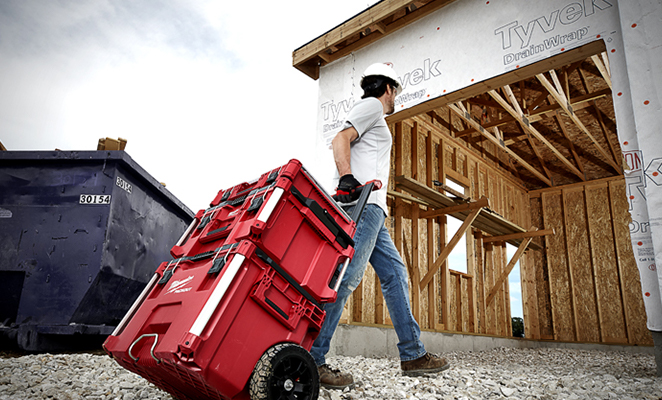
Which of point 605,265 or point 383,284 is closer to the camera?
point 383,284

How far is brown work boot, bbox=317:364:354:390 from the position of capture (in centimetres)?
215

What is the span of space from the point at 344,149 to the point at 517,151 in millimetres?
A: 9696

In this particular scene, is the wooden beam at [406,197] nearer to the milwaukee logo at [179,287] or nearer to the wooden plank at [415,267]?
the wooden plank at [415,267]

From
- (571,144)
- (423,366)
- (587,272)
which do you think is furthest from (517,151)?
(423,366)

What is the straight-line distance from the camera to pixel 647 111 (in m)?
2.84

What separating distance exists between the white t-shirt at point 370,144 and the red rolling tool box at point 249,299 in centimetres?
53

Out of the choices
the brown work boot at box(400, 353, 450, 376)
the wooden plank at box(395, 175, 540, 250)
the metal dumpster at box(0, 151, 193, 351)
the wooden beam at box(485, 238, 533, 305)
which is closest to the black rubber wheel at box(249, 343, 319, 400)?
the brown work boot at box(400, 353, 450, 376)

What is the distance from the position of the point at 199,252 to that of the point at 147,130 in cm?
796

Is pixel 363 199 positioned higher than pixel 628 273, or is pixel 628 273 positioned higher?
pixel 628 273

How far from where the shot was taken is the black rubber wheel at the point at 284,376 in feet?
4.56

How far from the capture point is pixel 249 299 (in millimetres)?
1496

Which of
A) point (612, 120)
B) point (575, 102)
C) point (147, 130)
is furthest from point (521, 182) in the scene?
point (147, 130)

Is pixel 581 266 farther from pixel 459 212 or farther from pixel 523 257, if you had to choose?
pixel 459 212

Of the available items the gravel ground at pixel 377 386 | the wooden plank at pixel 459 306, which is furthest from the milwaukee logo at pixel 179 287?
the wooden plank at pixel 459 306
